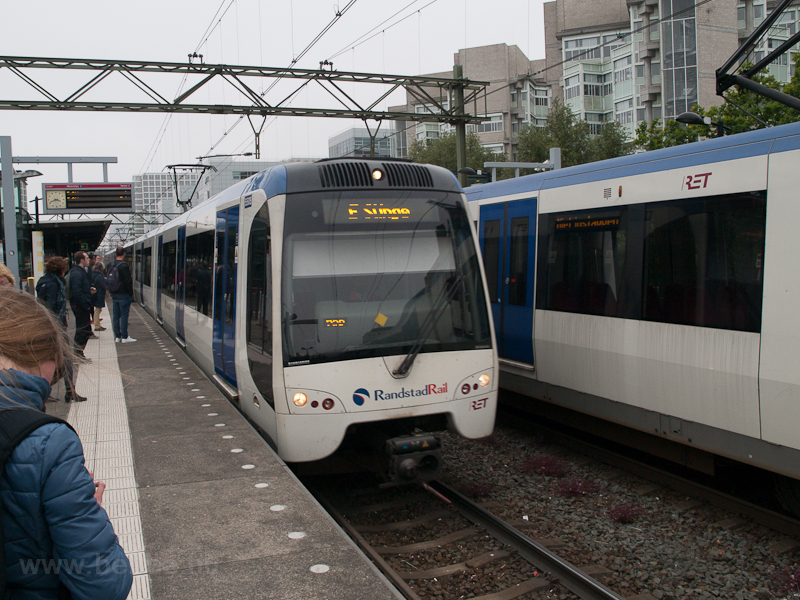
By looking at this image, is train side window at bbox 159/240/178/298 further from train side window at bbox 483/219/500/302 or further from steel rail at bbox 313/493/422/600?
steel rail at bbox 313/493/422/600

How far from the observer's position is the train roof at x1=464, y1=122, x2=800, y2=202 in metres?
5.20

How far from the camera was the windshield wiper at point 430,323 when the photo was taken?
568cm

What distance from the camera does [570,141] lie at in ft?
133

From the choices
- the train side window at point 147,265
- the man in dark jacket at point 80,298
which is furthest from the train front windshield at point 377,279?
the train side window at point 147,265

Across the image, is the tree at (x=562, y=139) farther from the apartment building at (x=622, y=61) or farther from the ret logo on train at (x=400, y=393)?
the ret logo on train at (x=400, y=393)

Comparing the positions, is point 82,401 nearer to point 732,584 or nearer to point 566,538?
point 566,538

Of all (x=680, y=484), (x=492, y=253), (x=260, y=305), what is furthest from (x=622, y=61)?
(x=260, y=305)

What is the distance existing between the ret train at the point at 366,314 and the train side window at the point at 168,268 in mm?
7609

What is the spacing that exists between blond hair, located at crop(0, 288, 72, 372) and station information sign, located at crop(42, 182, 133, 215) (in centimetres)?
2635

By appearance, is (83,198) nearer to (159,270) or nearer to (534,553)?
(159,270)

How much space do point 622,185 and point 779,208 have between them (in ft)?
5.86

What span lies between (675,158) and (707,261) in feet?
3.24

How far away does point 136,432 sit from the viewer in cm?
680

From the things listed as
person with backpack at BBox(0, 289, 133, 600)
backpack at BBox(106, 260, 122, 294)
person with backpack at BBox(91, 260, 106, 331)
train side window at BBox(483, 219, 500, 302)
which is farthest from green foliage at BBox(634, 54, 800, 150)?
person with backpack at BBox(0, 289, 133, 600)
